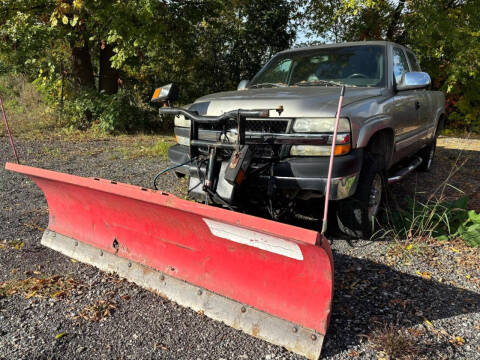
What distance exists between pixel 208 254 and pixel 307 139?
3.72 feet

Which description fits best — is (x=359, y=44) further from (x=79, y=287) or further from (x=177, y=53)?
(x=177, y=53)

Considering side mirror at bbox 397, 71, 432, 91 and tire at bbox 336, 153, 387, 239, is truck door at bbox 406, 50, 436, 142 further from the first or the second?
tire at bbox 336, 153, 387, 239

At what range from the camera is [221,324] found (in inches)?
97.7

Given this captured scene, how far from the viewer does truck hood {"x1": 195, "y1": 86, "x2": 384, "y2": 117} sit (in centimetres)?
306

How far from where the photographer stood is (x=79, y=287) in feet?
9.49

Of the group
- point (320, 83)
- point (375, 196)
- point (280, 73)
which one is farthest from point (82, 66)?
point (375, 196)

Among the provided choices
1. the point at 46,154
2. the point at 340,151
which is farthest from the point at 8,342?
the point at 46,154

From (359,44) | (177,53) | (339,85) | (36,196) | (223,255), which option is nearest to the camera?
(223,255)

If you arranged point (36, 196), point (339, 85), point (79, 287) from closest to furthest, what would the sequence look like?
point (79, 287)
point (339, 85)
point (36, 196)

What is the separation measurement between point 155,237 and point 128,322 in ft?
2.08

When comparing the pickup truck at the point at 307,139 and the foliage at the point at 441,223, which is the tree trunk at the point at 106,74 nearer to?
the pickup truck at the point at 307,139

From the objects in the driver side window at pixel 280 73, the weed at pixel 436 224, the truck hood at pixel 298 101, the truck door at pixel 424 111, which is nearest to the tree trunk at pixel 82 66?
the driver side window at pixel 280 73

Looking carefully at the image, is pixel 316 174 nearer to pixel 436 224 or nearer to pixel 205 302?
pixel 205 302

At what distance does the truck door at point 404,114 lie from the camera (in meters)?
4.10
